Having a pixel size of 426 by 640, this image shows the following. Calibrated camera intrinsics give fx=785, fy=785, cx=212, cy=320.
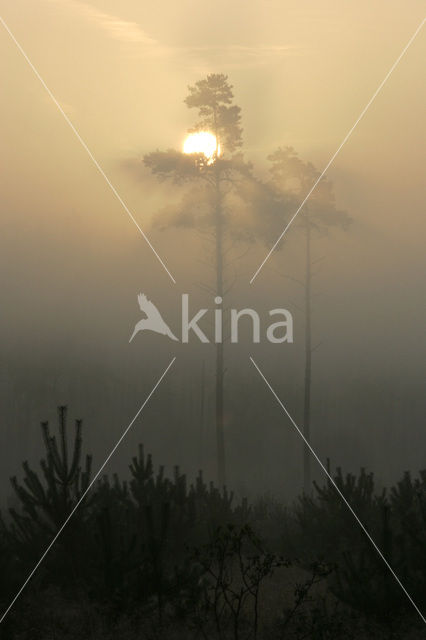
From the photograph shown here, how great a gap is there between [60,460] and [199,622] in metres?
3.36

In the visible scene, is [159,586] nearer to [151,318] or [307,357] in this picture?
[307,357]

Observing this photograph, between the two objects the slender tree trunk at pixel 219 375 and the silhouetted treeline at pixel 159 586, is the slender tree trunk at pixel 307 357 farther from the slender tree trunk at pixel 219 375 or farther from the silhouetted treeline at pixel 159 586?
the silhouetted treeline at pixel 159 586

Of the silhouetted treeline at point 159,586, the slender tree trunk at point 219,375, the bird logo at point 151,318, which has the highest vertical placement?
the bird logo at point 151,318

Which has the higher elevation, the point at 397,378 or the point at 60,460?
the point at 397,378

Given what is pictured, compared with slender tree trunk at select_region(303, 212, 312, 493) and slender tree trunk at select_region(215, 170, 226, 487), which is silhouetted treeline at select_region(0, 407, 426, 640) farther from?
slender tree trunk at select_region(303, 212, 312, 493)

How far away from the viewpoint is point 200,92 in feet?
89.7

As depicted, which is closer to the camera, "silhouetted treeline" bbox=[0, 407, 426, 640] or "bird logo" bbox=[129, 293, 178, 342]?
"silhouetted treeline" bbox=[0, 407, 426, 640]

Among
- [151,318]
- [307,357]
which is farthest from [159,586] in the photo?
[151,318]

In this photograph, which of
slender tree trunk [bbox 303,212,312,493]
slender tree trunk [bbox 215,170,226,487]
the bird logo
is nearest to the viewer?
slender tree trunk [bbox 215,170,226,487]

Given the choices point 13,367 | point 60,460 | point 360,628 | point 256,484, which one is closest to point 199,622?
point 360,628

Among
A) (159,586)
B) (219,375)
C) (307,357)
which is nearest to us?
(159,586)

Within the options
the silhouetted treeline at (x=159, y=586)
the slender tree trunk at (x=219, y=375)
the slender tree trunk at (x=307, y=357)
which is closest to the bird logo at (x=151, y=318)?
the slender tree trunk at (x=307, y=357)

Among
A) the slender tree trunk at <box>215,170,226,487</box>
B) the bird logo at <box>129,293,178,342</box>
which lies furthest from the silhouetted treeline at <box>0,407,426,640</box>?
the bird logo at <box>129,293,178,342</box>

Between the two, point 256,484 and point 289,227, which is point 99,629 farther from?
point 256,484
